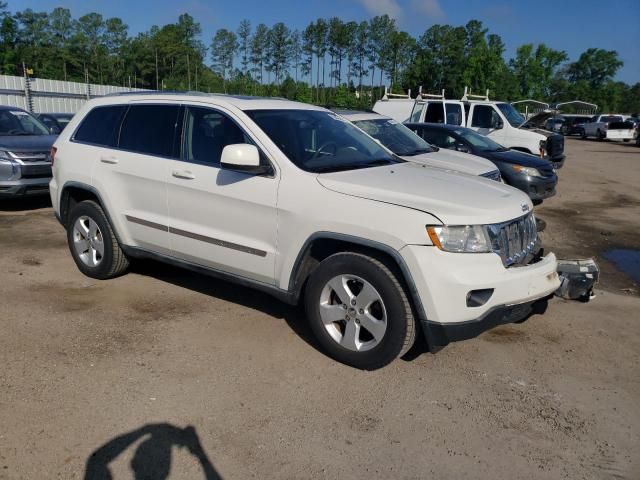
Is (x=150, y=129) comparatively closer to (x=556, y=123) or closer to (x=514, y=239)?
(x=514, y=239)

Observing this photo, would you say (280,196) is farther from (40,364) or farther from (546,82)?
(546,82)

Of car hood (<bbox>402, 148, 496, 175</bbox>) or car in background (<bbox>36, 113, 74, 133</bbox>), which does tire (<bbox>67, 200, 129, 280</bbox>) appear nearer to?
car hood (<bbox>402, 148, 496, 175</bbox>)

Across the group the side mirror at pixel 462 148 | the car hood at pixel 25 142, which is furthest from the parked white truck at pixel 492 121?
the car hood at pixel 25 142

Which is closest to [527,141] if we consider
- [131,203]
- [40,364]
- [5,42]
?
[131,203]

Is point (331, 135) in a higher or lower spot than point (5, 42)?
lower

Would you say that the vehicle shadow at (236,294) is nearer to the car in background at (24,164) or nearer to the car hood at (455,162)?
the car hood at (455,162)

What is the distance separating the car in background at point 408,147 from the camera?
822 cm

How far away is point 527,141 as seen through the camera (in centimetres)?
1358

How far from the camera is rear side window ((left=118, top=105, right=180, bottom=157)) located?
4809mm

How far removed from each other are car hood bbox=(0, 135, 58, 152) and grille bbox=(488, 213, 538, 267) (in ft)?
25.6

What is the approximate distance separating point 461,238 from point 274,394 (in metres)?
1.52

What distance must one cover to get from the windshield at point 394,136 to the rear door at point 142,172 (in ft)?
13.9

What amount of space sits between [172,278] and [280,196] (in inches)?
89.5

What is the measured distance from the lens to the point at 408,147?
8.77m
